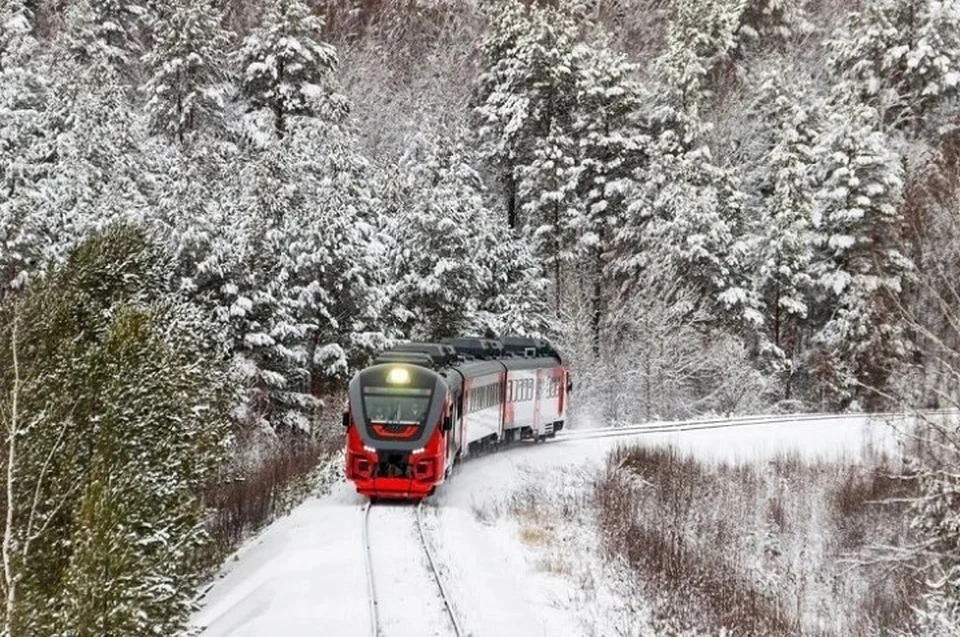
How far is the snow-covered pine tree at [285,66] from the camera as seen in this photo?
160 feet

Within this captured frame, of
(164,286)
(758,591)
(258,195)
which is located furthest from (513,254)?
(758,591)

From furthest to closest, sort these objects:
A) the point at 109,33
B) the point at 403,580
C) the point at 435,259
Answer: the point at 109,33 → the point at 435,259 → the point at 403,580

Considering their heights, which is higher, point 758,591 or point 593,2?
point 593,2

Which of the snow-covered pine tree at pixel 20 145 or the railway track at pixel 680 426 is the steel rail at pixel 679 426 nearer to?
the railway track at pixel 680 426

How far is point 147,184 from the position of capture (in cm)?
4006

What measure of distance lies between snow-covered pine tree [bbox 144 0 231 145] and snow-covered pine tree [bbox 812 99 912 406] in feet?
91.3

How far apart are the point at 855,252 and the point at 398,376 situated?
31.1 m

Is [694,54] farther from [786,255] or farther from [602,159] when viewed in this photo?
[786,255]

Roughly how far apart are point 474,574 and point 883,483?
15.6m

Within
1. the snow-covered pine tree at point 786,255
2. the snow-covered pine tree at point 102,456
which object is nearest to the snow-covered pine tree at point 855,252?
the snow-covered pine tree at point 786,255

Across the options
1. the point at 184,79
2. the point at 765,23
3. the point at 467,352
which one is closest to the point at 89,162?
the point at 184,79

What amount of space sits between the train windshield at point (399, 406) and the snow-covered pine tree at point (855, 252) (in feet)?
92.5

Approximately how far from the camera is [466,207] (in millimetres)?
41562

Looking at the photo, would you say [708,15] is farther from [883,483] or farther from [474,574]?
[474,574]
